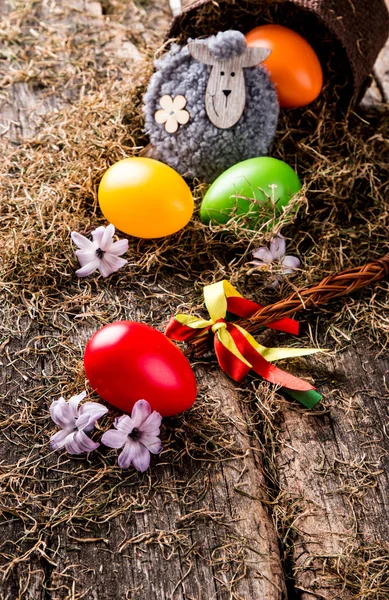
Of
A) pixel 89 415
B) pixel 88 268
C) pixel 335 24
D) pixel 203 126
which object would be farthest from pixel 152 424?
pixel 335 24

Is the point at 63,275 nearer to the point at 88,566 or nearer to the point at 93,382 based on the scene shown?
the point at 93,382

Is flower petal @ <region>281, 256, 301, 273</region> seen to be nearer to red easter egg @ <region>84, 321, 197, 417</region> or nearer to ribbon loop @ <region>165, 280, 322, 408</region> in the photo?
ribbon loop @ <region>165, 280, 322, 408</region>

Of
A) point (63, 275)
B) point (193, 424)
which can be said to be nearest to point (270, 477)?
point (193, 424)

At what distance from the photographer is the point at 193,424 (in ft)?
5.54

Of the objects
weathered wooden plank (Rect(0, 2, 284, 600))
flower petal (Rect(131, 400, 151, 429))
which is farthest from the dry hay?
flower petal (Rect(131, 400, 151, 429))

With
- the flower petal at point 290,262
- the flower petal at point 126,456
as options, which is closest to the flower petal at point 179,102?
the flower petal at point 290,262

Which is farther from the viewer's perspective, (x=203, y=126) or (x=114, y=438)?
(x=203, y=126)

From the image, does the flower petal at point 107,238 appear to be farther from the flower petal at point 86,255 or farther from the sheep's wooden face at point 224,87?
the sheep's wooden face at point 224,87

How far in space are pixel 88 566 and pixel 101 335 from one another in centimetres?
52

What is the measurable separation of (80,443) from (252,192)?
909 millimetres

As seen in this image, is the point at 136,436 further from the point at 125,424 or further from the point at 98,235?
the point at 98,235

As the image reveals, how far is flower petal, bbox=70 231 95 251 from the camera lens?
1.98 meters

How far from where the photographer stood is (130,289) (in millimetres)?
2016

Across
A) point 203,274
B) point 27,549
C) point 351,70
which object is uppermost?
point 351,70
